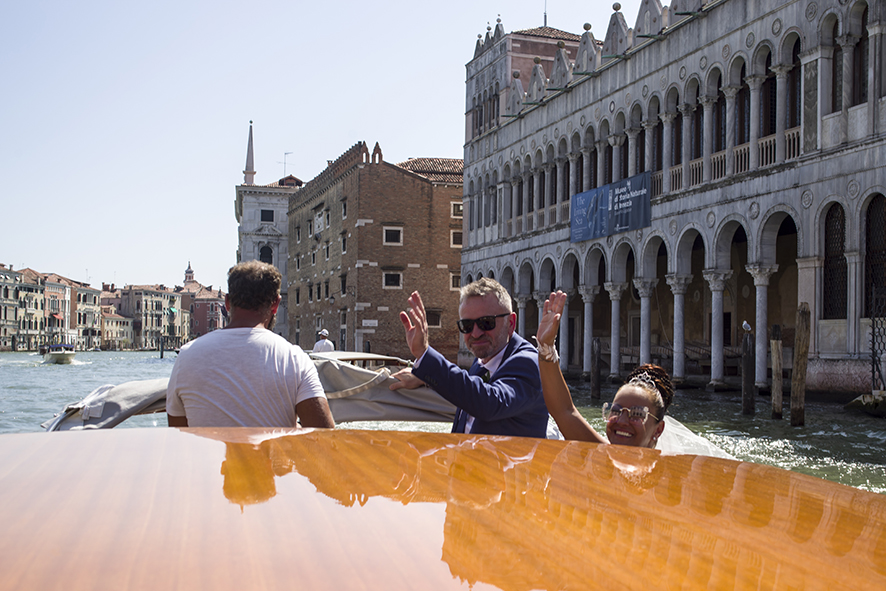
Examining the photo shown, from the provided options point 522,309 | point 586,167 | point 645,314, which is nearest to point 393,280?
point 522,309

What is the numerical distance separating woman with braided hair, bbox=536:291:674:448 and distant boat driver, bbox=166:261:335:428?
2.57ft

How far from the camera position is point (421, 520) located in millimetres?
962

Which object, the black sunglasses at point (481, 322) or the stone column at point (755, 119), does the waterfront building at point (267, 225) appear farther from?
the black sunglasses at point (481, 322)

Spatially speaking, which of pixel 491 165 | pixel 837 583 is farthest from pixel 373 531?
pixel 491 165

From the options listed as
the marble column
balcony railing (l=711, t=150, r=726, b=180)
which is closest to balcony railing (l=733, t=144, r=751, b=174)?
balcony railing (l=711, t=150, r=726, b=180)

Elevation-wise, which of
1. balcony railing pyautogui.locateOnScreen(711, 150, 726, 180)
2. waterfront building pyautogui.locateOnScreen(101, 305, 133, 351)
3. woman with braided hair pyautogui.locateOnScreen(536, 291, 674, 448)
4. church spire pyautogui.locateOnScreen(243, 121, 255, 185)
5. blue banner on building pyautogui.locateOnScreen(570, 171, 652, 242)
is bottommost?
waterfront building pyautogui.locateOnScreen(101, 305, 133, 351)

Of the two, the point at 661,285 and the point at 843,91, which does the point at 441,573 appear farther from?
the point at 661,285

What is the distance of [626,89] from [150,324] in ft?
361

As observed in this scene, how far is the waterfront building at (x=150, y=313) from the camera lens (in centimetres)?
11788

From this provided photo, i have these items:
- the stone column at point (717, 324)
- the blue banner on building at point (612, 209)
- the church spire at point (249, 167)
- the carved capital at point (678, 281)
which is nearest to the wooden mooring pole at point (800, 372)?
the stone column at point (717, 324)

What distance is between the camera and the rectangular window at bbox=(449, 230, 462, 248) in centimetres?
3662

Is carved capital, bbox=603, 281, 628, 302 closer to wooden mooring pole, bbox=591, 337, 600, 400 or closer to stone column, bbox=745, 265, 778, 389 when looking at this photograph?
wooden mooring pole, bbox=591, 337, 600, 400

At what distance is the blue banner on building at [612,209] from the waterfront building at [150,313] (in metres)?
102

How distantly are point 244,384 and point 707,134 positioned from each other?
1666 cm
